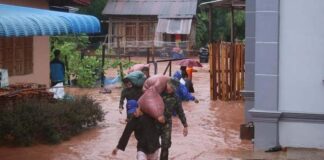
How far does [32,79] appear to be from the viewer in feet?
46.6

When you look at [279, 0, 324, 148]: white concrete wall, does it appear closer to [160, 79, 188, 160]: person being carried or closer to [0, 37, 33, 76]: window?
[160, 79, 188, 160]: person being carried

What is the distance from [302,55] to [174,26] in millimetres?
37396

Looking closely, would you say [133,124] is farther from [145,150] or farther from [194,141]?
[194,141]

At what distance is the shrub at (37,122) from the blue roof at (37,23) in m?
1.47

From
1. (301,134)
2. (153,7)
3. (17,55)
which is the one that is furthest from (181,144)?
(153,7)

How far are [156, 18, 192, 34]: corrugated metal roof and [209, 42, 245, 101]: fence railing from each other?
94.3 ft

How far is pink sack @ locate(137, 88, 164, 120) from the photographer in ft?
23.0

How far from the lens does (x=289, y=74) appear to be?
907 cm

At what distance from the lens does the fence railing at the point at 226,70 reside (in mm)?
16266

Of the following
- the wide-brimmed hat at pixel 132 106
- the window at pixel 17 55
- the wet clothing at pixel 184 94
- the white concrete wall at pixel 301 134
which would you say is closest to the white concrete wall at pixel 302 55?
the white concrete wall at pixel 301 134

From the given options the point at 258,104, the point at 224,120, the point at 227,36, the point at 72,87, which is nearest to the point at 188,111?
the point at 224,120

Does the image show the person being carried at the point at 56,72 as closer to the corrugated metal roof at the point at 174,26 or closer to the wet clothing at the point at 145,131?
the wet clothing at the point at 145,131

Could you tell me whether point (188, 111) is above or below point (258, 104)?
below

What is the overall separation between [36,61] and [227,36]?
34.1 m
